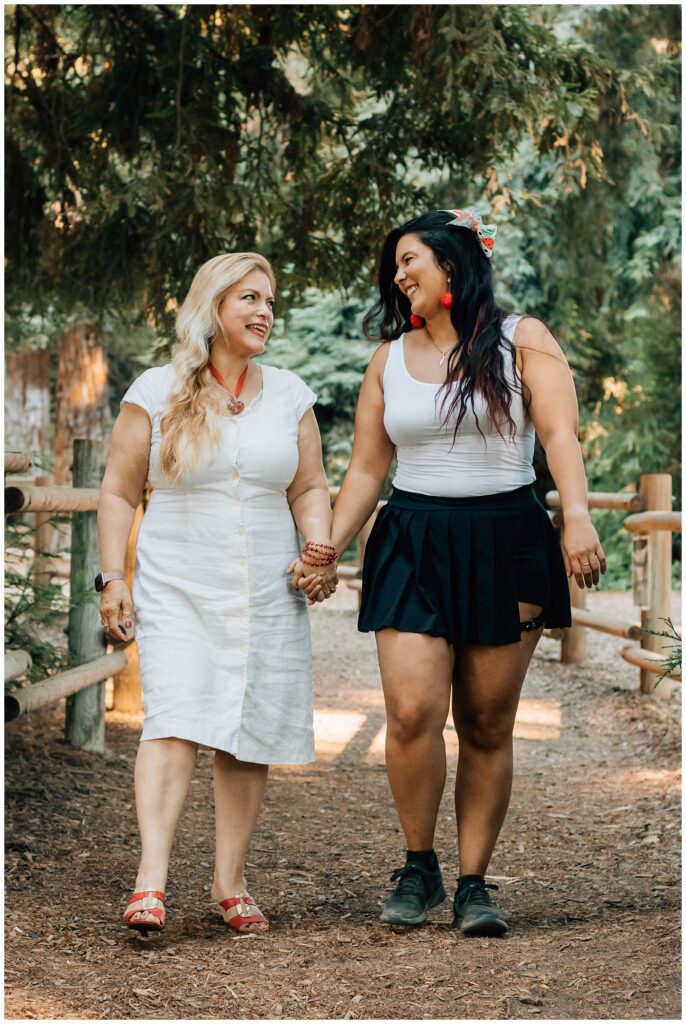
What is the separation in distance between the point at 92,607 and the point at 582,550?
3566mm

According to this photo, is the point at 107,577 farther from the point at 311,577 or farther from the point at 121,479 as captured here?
the point at 311,577

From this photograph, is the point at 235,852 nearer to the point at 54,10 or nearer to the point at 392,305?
the point at 392,305

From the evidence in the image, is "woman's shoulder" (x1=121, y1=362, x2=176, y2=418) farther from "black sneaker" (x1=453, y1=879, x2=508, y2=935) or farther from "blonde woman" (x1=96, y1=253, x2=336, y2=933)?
"black sneaker" (x1=453, y1=879, x2=508, y2=935)

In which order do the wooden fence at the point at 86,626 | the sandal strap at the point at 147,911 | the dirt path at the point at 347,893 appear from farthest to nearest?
the wooden fence at the point at 86,626 < the sandal strap at the point at 147,911 < the dirt path at the point at 347,893

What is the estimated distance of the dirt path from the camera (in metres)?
3.16

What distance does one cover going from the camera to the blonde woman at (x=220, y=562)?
367 centimetres

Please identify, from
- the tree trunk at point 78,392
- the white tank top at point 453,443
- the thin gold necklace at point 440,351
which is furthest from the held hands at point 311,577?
the tree trunk at point 78,392

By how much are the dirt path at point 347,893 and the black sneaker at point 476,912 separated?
0.14ft

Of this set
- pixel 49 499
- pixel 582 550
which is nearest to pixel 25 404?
pixel 49 499

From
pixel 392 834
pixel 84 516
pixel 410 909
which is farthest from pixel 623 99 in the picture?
pixel 410 909

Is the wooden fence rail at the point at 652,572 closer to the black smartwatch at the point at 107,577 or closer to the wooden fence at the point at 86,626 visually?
the wooden fence at the point at 86,626

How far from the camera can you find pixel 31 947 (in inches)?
142

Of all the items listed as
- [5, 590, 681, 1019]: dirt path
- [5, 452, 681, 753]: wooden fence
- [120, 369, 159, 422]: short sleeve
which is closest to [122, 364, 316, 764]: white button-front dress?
[120, 369, 159, 422]: short sleeve

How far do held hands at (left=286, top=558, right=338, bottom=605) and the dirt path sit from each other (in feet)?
3.38
